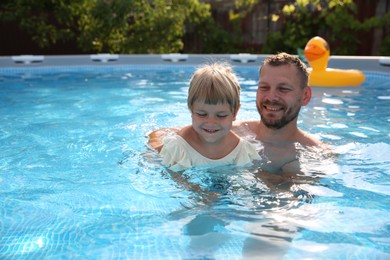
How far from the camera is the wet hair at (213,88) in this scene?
275 centimetres

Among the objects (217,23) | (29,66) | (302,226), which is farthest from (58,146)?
(217,23)

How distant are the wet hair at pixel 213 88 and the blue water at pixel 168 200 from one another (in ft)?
1.77

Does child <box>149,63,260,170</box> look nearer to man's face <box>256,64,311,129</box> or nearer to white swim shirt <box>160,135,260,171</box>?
white swim shirt <box>160,135,260,171</box>

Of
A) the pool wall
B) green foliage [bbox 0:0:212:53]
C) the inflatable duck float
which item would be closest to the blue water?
the inflatable duck float

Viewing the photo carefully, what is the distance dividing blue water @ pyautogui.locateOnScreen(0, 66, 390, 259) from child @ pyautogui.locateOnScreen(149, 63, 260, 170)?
98mm

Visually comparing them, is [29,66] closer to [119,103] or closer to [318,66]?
[119,103]

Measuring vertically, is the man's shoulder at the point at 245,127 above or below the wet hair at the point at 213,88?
below

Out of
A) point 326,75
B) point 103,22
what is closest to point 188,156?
point 326,75

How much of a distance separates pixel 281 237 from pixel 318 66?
215 inches

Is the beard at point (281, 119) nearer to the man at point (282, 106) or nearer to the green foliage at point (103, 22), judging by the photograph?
the man at point (282, 106)

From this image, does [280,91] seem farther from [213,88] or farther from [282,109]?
[213,88]

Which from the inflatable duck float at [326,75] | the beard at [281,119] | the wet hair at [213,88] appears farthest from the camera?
the inflatable duck float at [326,75]

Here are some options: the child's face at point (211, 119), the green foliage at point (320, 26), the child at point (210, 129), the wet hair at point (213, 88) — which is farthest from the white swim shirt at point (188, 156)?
the green foliage at point (320, 26)

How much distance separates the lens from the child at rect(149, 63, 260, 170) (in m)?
2.76
